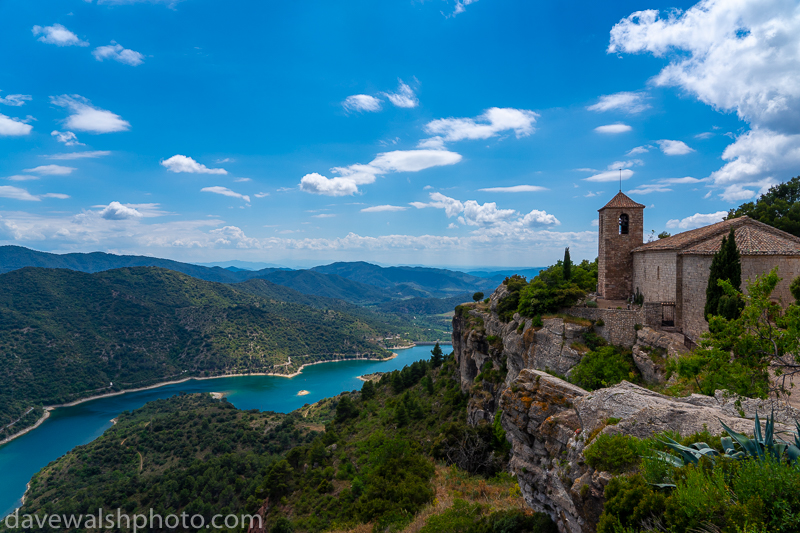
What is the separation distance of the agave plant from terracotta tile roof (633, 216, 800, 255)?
49.4 feet

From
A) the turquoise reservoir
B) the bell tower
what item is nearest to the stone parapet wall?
the bell tower

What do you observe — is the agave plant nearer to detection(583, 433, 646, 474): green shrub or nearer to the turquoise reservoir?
detection(583, 433, 646, 474): green shrub

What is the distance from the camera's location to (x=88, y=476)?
186 ft

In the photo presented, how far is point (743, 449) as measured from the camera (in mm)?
6559

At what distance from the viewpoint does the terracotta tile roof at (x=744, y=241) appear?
17.5m

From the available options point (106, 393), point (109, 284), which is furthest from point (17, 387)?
point (109, 284)

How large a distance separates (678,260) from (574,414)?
13.8 m

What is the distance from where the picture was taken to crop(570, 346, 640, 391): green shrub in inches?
727

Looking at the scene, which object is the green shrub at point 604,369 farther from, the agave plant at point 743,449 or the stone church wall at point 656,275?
the agave plant at point 743,449

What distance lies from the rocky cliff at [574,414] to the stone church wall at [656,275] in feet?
10.1

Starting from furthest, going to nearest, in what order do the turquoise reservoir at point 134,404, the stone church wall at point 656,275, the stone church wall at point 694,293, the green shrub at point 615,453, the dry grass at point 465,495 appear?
the turquoise reservoir at point 134,404 → the stone church wall at point 656,275 → the stone church wall at point 694,293 → the dry grass at point 465,495 → the green shrub at point 615,453

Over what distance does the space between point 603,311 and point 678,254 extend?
16.0ft

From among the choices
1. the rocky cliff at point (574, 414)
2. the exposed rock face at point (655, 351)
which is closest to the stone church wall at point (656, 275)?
the exposed rock face at point (655, 351)

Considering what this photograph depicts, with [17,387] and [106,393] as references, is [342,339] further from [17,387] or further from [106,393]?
[17,387]
